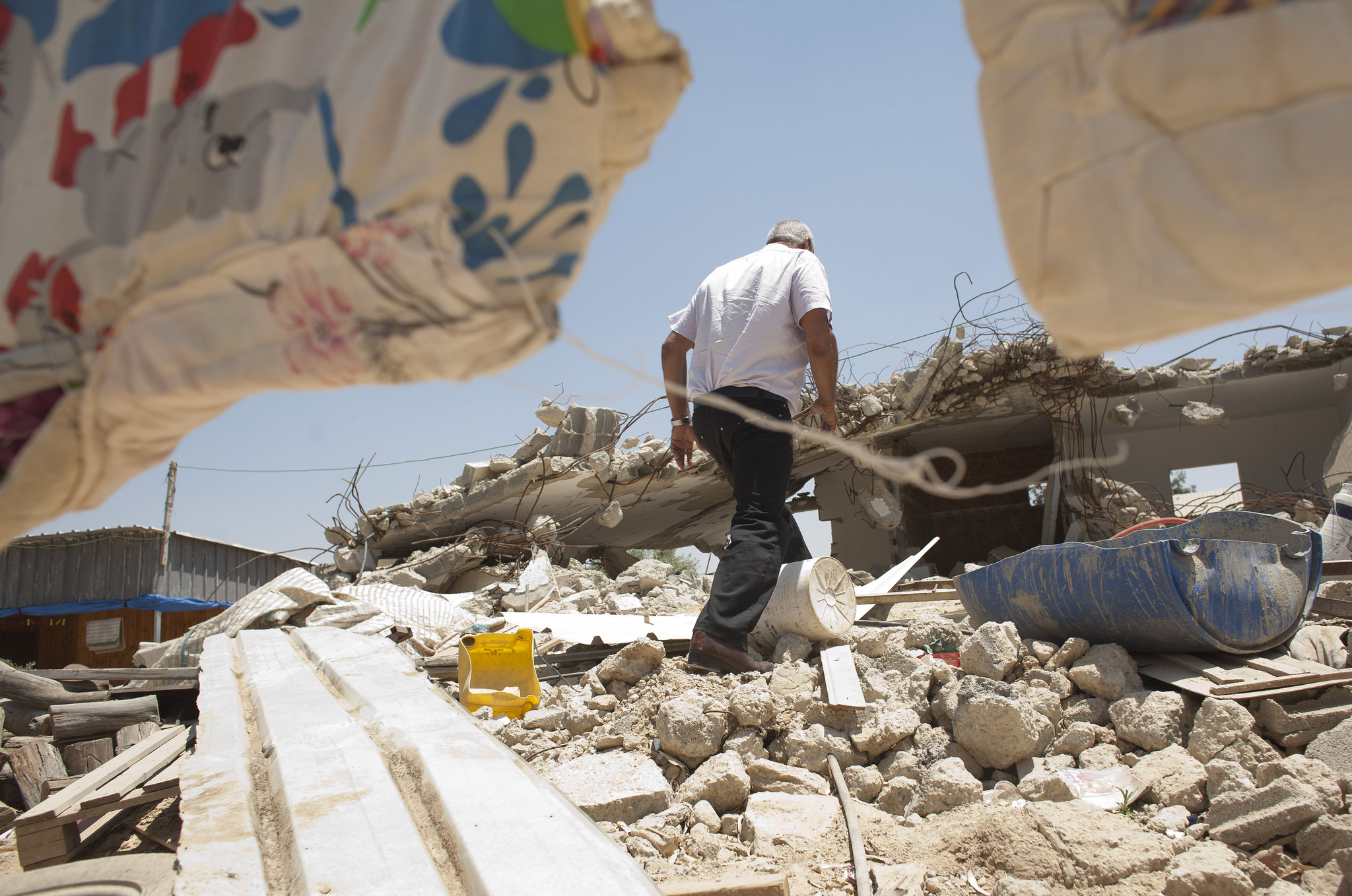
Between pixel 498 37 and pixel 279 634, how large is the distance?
12.7 feet

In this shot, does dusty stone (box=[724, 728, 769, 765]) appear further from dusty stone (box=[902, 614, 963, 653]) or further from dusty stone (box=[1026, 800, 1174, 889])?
dusty stone (box=[902, 614, 963, 653])

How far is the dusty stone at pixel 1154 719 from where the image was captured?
7.14ft

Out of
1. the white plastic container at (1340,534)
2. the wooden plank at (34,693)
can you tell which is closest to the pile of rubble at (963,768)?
the white plastic container at (1340,534)

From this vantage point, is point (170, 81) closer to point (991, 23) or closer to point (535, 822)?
A: point (991, 23)

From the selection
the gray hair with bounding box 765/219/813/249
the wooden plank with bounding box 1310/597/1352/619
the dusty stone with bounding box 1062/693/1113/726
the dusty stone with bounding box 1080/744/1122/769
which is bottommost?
the wooden plank with bounding box 1310/597/1352/619

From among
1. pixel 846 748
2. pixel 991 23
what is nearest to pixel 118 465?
pixel 991 23

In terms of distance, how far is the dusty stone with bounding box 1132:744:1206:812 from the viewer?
6.37ft

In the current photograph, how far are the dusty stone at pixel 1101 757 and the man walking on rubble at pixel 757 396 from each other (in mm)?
964

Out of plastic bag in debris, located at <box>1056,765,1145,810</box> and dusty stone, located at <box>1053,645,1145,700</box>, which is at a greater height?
dusty stone, located at <box>1053,645,1145,700</box>

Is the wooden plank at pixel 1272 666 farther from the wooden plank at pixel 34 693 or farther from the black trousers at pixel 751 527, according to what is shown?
the wooden plank at pixel 34 693

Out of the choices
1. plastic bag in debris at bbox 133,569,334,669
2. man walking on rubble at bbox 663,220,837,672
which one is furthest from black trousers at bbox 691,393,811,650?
plastic bag in debris at bbox 133,569,334,669

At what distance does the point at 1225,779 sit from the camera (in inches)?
75.2

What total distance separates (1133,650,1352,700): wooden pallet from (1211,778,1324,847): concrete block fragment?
19.3 inches

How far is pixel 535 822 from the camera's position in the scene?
47.4 inches
